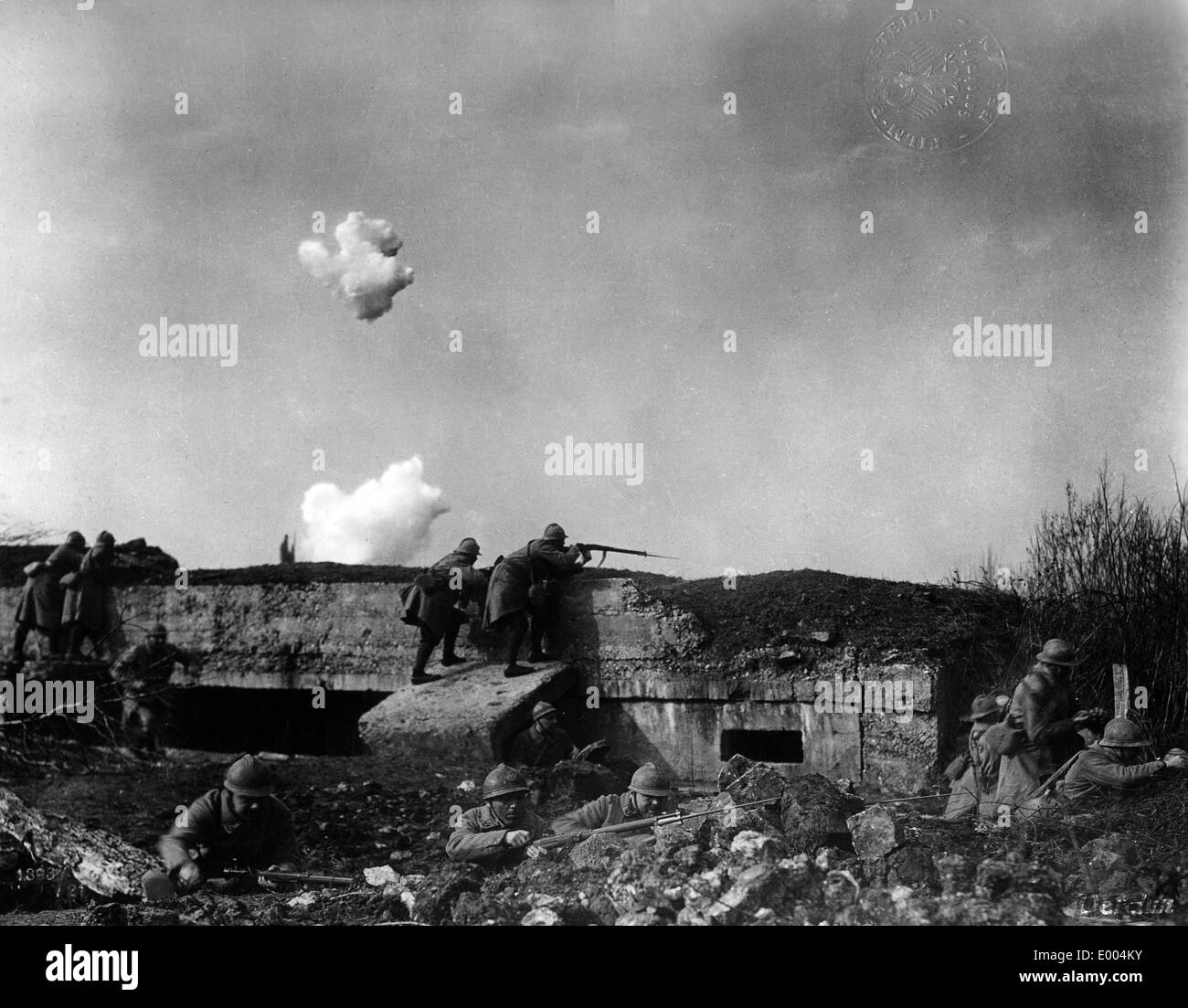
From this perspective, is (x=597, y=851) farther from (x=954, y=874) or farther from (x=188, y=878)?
(x=188, y=878)

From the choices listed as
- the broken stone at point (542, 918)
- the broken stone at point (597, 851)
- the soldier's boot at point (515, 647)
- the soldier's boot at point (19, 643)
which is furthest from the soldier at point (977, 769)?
the soldier's boot at point (19, 643)

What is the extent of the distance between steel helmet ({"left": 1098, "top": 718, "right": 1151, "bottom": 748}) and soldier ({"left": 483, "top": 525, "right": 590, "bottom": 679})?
4.20 metres

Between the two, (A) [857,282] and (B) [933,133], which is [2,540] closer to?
(A) [857,282]

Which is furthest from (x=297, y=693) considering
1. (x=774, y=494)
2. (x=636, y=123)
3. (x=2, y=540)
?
(x=636, y=123)

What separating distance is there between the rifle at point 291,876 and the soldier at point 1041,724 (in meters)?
4.94

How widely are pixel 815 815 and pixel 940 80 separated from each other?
599 centimetres

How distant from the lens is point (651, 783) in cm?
873

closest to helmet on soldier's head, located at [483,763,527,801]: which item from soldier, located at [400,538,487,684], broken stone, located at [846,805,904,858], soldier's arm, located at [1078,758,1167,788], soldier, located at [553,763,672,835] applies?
soldier, located at [553,763,672,835]

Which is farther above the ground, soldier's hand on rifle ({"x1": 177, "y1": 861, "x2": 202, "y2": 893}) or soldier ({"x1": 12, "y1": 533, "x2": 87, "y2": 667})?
soldier ({"x1": 12, "y1": 533, "x2": 87, "y2": 667})

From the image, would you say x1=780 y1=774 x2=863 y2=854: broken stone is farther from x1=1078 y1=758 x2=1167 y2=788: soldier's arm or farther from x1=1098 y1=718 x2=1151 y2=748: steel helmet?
x1=1098 y1=718 x2=1151 y2=748: steel helmet

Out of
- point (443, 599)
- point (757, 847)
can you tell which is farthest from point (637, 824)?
point (443, 599)

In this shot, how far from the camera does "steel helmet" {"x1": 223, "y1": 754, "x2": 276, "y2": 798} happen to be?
878 centimetres

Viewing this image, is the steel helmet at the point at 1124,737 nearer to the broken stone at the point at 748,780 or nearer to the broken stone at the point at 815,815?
the broken stone at the point at 815,815

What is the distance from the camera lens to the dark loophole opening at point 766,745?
9.31m
